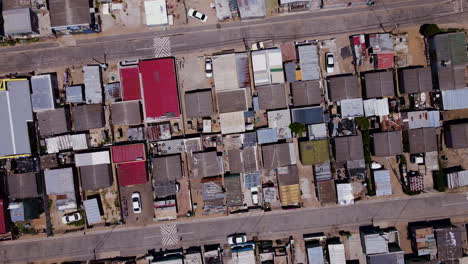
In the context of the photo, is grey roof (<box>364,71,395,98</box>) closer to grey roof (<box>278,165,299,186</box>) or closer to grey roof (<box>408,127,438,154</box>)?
grey roof (<box>408,127,438,154</box>)

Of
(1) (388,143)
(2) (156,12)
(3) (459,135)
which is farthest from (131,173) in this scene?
(3) (459,135)

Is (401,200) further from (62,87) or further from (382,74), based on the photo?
(62,87)

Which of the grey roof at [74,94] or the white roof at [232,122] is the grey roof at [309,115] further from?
the grey roof at [74,94]

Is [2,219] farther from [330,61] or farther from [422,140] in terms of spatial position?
[422,140]

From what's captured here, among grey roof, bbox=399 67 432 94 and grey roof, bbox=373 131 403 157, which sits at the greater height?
grey roof, bbox=399 67 432 94

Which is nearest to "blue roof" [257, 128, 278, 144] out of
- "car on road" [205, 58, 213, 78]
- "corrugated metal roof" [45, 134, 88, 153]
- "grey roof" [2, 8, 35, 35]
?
"car on road" [205, 58, 213, 78]

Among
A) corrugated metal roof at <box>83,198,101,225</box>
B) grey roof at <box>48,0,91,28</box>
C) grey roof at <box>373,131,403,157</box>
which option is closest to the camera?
grey roof at <box>48,0,91,28</box>

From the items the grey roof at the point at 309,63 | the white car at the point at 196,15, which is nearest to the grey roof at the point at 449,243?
the grey roof at the point at 309,63

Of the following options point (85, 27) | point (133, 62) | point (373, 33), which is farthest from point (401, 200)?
point (85, 27)
